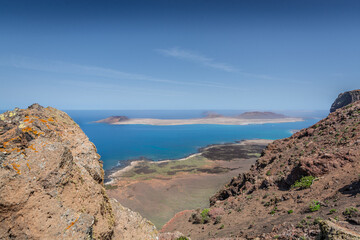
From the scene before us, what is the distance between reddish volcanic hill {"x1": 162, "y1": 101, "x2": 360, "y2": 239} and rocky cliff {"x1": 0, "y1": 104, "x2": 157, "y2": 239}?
24.5ft

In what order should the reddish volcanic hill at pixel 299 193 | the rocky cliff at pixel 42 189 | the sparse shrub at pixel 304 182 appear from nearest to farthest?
1. the rocky cliff at pixel 42 189
2. the reddish volcanic hill at pixel 299 193
3. the sparse shrub at pixel 304 182

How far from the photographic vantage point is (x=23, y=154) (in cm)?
544

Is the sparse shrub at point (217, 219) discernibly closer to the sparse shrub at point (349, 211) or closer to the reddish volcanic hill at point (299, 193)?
the reddish volcanic hill at point (299, 193)

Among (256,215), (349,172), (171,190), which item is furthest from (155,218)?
(349,172)

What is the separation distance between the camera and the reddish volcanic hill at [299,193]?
419 inches

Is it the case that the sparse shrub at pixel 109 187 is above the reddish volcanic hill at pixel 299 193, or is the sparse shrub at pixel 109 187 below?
below

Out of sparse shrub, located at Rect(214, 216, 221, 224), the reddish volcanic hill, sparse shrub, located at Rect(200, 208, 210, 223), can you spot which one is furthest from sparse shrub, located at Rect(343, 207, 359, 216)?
sparse shrub, located at Rect(200, 208, 210, 223)

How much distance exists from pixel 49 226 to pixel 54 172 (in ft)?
4.47

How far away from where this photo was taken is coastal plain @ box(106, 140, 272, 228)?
102 ft

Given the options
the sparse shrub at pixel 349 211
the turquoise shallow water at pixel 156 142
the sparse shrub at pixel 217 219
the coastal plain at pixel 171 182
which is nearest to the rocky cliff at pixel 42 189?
the sparse shrub at pixel 349 211

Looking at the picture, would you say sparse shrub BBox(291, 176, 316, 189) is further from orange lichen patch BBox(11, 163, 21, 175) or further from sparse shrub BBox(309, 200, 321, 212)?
orange lichen patch BBox(11, 163, 21, 175)

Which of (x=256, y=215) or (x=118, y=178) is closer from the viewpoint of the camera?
(x=256, y=215)

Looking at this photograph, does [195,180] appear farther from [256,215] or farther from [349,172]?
[349,172]

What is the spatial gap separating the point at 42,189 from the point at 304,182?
60.5 feet
